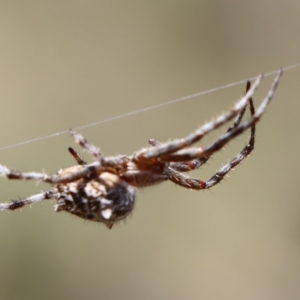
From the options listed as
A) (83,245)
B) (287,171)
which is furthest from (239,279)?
(83,245)

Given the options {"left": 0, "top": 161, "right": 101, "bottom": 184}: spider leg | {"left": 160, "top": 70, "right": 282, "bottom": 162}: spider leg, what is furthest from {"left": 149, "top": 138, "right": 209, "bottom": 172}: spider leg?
{"left": 0, "top": 161, "right": 101, "bottom": 184}: spider leg

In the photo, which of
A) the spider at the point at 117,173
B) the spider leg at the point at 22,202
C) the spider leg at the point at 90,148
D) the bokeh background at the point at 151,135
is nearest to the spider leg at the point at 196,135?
the spider at the point at 117,173

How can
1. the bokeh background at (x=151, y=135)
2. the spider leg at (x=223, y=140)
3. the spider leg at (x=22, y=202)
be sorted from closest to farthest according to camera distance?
the spider leg at (x=223, y=140)
the spider leg at (x=22, y=202)
the bokeh background at (x=151, y=135)

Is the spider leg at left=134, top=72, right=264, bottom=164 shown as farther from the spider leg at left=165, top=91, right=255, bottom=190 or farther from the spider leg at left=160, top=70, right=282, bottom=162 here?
the spider leg at left=165, top=91, right=255, bottom=190

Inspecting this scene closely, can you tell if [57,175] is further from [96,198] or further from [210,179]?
[210,179]

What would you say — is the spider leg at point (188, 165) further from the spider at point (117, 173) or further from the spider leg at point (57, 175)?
the spider leg at point (57, 175)

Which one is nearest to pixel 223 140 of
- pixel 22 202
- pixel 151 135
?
pixel 22 202

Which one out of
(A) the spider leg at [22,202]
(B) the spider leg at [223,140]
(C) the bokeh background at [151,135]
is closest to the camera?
(B) the spider leg at [223,140]
